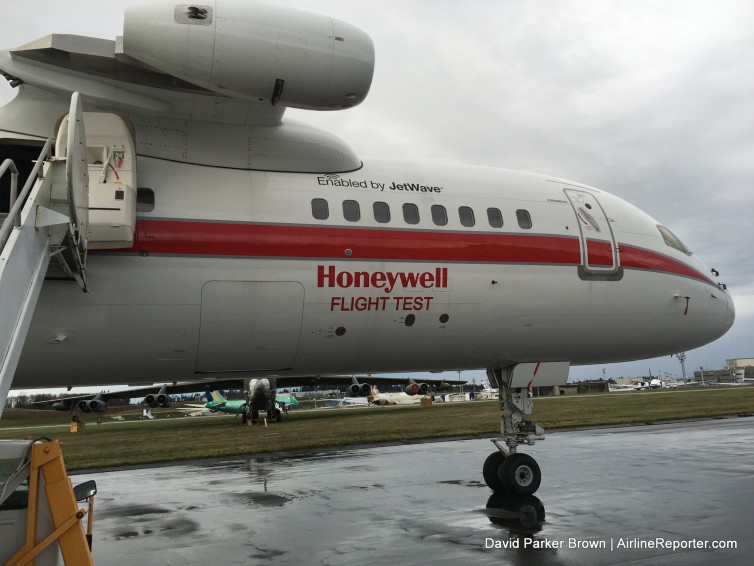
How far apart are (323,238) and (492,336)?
9.75ft

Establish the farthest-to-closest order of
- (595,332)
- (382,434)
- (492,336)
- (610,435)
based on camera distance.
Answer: (382,434) < (610,435) < (595,332) < (492,336)

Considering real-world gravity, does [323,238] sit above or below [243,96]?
below

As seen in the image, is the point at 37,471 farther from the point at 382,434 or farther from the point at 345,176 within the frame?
the point at 382,434

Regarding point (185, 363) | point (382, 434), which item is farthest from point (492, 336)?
point (382, 434)

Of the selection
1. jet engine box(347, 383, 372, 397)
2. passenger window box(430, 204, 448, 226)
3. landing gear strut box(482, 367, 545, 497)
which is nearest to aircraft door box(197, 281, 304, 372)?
passenger window box(430, 204, 448, 226)

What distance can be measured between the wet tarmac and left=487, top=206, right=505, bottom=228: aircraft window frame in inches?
159

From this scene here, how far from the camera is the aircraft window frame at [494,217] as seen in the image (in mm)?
8695

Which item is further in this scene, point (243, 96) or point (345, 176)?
point (345, 176)

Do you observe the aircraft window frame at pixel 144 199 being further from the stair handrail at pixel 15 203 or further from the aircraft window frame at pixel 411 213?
the aircraft window frame at pixel 411 213

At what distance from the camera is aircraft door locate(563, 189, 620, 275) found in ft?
30.3

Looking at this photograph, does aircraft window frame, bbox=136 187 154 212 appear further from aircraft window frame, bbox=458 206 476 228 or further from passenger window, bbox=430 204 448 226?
aircraft window frame, bbox=458 206 476 228

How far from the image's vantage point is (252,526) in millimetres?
8539

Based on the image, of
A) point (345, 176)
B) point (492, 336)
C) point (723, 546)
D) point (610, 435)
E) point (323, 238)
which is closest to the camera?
point (723, 546)

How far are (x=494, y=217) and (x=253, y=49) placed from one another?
4.14 metres
